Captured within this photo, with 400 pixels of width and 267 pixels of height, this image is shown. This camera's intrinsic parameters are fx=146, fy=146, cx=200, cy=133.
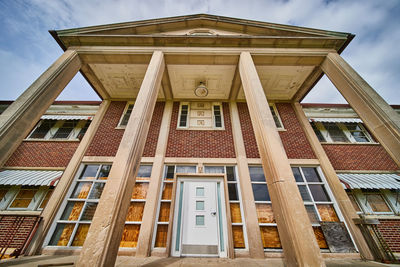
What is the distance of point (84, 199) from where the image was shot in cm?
491

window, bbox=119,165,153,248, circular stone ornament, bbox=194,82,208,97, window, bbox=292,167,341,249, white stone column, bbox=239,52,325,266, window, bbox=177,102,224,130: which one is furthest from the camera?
window, bbox=177,102,224,130

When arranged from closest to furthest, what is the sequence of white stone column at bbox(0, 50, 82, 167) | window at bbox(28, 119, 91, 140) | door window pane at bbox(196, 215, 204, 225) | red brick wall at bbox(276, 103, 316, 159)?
white stone column at bbox(0, 50, 82, 167) < door window pane at bbox(196, 215, 204, 225) < red brick wall at bbox(276, 103, 316, 159) < window at bbox(28, 119, 91, 140)

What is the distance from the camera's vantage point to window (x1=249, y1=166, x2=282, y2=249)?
4.32 m

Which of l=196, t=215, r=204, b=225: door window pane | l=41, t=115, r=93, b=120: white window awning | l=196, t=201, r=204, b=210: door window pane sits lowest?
l=196, t=215, r=204, b=225: door window pane

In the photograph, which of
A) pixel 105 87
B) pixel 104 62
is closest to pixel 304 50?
pixel 104 62

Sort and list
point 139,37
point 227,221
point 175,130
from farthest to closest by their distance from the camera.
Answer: point 175,130 → point 139,37 → point 227,221

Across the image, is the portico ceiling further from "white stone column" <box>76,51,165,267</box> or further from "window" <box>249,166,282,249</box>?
"window" <box>249,166,282,249</box>

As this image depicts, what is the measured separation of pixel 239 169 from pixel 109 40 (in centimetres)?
665

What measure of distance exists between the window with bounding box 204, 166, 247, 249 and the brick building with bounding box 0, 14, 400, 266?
3 cm

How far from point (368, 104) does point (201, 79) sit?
5344 millimetres

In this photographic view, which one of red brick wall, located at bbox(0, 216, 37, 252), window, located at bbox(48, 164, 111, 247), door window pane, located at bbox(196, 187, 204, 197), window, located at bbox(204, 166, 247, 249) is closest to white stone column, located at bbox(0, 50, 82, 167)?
window, located at bbox(48, 164, 111, 247)

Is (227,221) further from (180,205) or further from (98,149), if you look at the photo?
(98,149)

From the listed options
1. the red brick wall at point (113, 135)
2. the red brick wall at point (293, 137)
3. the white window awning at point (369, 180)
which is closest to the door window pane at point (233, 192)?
the red brick wall at point (293, 137)

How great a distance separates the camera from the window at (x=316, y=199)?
4.68 m
